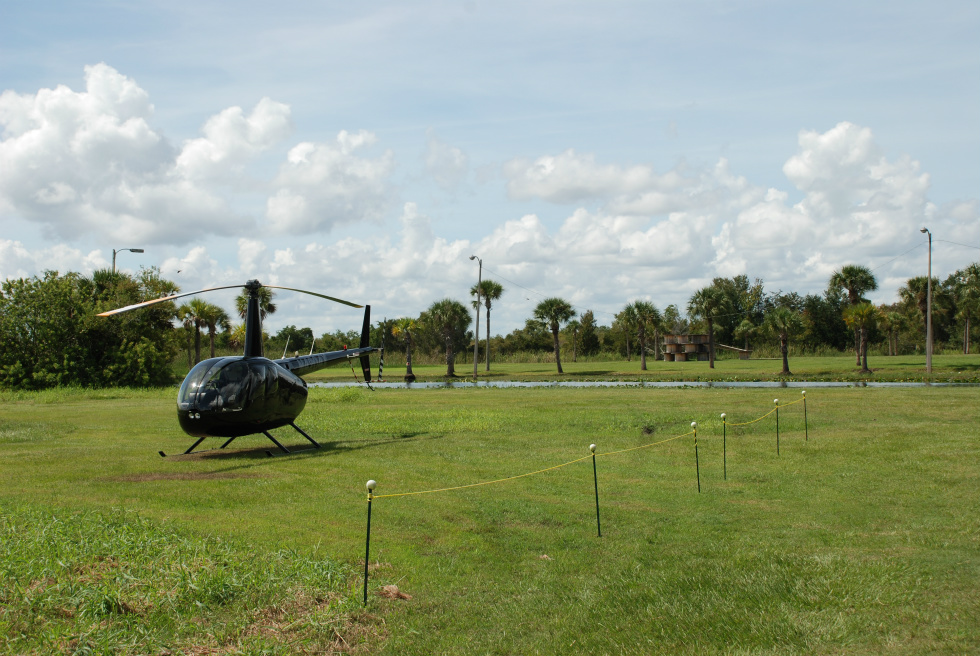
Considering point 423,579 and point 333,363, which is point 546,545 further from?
point 333,363

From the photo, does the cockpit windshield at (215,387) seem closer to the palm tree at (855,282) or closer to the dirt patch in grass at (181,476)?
the dirt patch in grass at (181,476)

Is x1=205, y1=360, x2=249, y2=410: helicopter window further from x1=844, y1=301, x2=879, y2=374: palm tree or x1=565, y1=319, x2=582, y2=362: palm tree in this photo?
x1=565, y1=319, x2=582, y2=362: palm tree

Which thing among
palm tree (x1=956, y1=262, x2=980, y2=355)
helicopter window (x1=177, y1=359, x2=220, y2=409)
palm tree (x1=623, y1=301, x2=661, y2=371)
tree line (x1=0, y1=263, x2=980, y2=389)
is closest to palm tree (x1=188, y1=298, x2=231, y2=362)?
tree line (x1=0, y1=263, x2=980, y2=389)

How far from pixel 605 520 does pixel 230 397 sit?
9.21m

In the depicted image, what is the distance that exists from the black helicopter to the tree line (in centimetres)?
175

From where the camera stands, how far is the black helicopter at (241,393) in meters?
17.5

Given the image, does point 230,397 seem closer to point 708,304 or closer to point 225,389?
point 225,389

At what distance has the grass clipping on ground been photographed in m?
7.19

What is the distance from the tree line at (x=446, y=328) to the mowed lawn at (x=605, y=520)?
6.52 m

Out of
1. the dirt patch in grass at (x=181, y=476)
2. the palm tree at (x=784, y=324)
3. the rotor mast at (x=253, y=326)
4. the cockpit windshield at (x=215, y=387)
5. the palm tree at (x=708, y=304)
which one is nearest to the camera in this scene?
the dirt patch in grass at (x=181, y=476)

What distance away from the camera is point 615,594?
9227 mm

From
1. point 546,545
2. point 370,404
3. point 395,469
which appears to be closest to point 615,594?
point 546,545

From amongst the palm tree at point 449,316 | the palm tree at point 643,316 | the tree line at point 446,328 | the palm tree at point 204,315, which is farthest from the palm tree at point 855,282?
the palm tree at point 204,315

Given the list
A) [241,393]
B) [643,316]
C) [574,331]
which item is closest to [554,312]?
[643,316]
